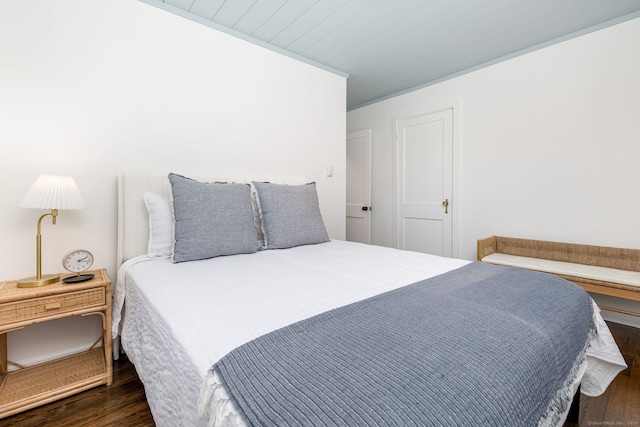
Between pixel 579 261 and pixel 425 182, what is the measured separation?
165cm

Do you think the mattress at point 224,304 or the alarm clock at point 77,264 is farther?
the alarm clock at point 77,264

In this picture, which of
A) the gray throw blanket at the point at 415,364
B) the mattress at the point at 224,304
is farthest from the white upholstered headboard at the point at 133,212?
the gray throw blanket at the point at 415,364

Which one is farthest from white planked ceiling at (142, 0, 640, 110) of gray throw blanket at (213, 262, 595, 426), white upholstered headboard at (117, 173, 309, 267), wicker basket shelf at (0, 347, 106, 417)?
wicker basket shelf at (0, 347, 106, 417)

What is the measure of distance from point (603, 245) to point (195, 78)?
352 centimetres

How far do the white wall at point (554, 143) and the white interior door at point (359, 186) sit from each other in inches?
42.2

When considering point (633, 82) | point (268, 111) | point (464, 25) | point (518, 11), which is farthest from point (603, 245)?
point (268, 111)

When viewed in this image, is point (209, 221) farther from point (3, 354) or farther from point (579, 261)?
point (579, 261)

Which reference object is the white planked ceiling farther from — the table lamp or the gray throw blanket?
the gray throw blanket

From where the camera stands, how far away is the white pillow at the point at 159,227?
72.6 inches

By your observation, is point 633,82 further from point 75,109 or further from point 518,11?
point 75,109

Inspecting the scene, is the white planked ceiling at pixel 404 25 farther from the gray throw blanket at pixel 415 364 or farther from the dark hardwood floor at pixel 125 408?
the dark hardwood floor at pixel 125 408

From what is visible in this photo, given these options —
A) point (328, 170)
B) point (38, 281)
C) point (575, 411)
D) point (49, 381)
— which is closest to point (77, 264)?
point (38, 281)

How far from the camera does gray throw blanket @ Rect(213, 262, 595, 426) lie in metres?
0.53

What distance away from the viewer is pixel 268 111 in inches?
106
